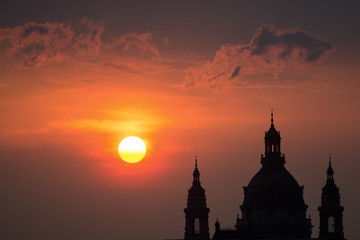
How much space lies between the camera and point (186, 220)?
198m

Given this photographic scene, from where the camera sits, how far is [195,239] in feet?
646

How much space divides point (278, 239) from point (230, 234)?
7.35 metres

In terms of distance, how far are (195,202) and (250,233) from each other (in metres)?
9.73

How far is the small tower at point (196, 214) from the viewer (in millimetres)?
197000

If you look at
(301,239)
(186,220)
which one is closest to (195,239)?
(186,220)

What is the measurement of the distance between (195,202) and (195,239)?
561cm

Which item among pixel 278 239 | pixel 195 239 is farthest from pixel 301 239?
pixel 195 239

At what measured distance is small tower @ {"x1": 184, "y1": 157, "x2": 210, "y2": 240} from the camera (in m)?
197

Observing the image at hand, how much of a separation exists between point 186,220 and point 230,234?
7.08 m

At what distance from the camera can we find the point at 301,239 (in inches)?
7776

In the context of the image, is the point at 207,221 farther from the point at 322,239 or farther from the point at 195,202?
the point at 322,239

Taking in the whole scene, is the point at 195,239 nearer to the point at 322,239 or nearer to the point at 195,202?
the point at 195,202

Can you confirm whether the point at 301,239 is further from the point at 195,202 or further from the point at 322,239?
the point at 195,202

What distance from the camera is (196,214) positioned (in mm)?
197375
